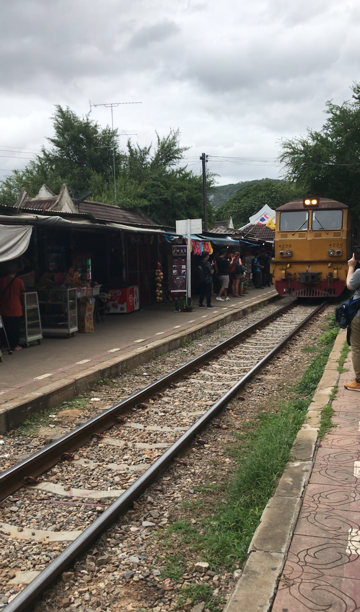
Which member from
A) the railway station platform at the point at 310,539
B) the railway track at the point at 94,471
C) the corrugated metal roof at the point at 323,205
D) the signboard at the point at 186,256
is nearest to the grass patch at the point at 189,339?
the railway track at the point at 94,471

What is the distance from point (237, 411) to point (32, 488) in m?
2.99

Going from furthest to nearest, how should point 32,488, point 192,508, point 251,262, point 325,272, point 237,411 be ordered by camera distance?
point 251,262, point 325,272, point 237,411, point 32,488, point 192,508

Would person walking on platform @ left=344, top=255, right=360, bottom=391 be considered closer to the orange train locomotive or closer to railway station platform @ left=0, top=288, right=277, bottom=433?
railway station platform @ left=0, top=288, right=277, bottom=433

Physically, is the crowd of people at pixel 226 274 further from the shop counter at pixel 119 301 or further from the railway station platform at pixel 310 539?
the railway station platform at pixel 310 539

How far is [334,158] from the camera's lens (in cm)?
2325

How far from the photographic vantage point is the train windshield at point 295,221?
17.8 metres

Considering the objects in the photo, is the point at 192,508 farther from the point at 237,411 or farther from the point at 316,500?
the point at 237,411

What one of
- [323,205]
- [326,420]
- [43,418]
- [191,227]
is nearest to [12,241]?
[43,418]

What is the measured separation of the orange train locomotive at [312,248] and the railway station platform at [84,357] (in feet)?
12.0

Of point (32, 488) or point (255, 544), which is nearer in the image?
point (255, 544)

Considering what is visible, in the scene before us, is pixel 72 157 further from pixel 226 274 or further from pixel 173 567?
pixel 173 567

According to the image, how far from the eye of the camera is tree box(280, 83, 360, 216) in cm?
2264

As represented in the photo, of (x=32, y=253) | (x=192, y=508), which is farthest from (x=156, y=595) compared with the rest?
(x=32, y=253)

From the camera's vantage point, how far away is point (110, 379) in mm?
8203
